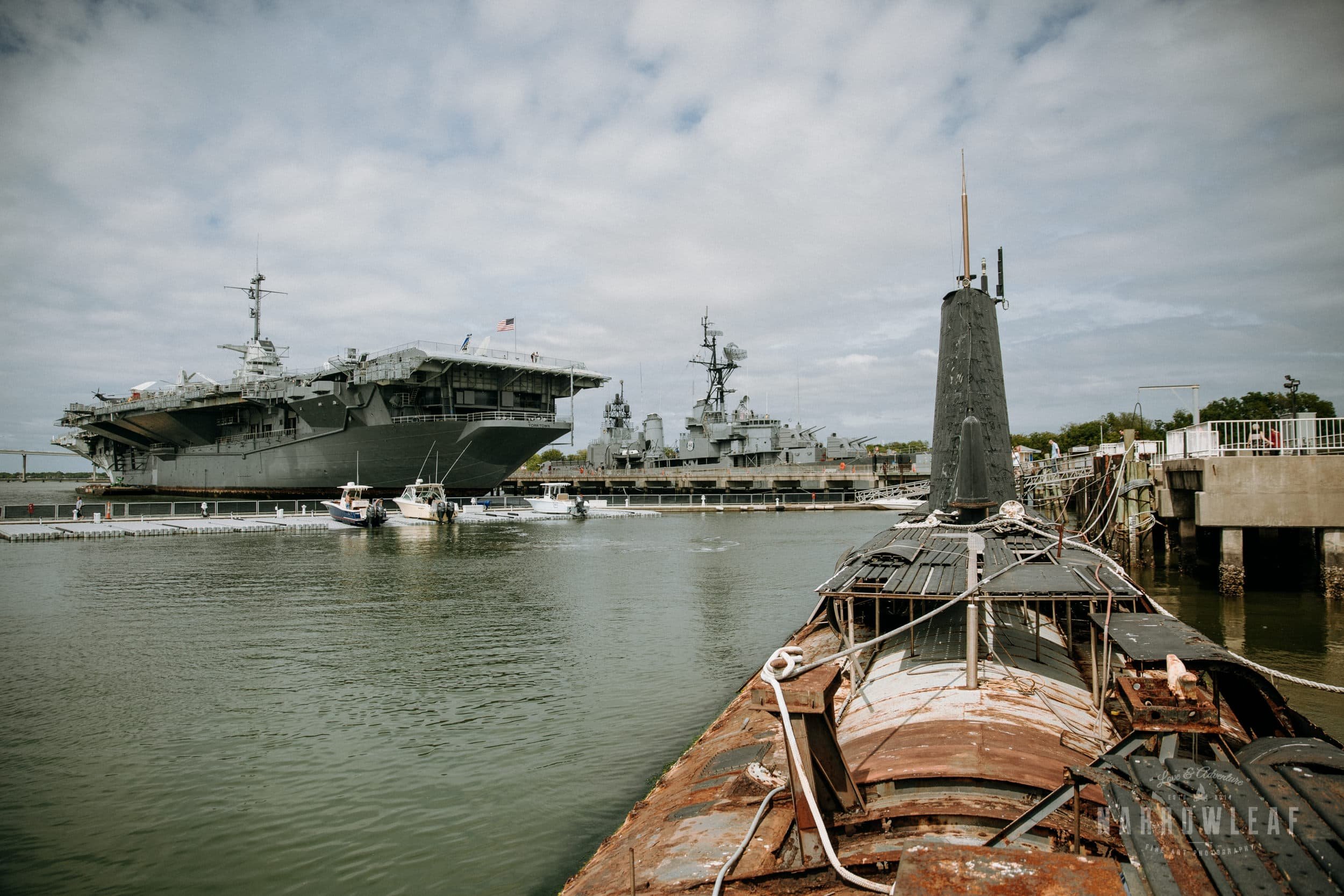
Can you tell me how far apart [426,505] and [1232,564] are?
4124cm

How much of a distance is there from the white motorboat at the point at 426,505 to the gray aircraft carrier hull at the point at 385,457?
14.1ft

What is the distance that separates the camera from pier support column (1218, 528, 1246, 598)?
18.6 m

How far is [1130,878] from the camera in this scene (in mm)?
2973

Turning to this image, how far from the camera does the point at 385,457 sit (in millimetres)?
54938

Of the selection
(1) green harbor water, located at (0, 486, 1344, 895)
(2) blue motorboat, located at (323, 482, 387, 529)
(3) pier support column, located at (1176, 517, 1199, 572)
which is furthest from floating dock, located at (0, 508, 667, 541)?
(3) pier support column, located at (1176, 517, 1199, 572)

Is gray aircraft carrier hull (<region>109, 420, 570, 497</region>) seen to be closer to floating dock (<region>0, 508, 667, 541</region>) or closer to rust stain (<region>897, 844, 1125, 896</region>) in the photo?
floating dock (<region>0, 508, 667, 541</region>)

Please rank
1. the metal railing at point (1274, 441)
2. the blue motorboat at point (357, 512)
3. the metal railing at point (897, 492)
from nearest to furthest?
the metal railing at point (1274, 441) → the blue motorboat at point (357, 512) → the metal railing at point (897, 492)

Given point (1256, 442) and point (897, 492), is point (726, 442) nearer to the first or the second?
point (897, 492)

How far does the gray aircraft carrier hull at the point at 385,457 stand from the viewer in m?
52.6

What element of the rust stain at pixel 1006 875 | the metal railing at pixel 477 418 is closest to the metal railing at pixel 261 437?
the metal railing at pixel 477 418

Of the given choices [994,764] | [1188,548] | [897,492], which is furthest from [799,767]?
[897,492]

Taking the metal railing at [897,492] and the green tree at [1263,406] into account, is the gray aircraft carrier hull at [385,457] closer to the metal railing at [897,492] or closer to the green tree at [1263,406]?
the metal railing at [897,492]

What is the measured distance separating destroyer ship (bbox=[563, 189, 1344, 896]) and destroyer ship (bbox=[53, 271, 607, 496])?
44816mm

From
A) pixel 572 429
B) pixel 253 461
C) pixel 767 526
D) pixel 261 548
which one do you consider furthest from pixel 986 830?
pixel 253 461
